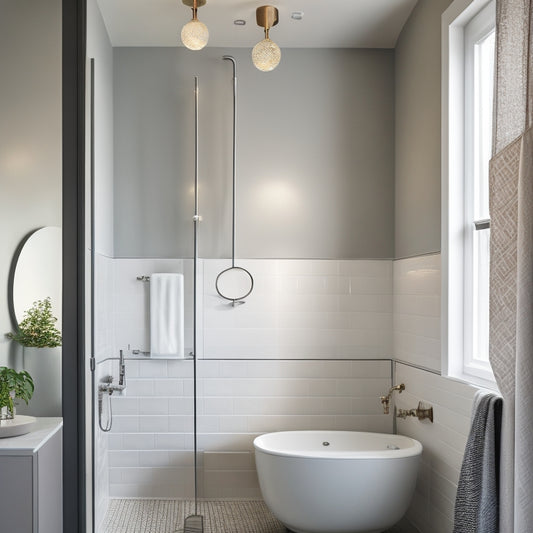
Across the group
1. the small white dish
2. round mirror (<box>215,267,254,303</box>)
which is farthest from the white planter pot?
round mirror (<box>215,267,254,303</box>)

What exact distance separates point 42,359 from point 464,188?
2231 millimetres

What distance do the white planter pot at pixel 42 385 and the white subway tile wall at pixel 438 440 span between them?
1886mm

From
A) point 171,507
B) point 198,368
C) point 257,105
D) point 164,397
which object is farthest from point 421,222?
point 171,507

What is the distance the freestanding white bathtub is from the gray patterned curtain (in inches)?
42.0

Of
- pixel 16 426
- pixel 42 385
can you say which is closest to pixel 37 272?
pixel 42 385

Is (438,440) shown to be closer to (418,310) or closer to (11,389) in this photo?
(418,310)

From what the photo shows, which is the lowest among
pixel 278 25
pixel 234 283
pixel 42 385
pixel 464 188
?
pixel 42 385

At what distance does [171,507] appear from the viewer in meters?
3.94

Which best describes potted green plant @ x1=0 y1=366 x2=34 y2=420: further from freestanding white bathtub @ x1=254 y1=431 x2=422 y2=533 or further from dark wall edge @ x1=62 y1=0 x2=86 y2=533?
freestanding white bathtub @ x1=254 y1=431 x2=422 y2=533

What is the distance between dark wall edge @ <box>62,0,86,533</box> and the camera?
10.4ft

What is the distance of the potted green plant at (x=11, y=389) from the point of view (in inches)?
110

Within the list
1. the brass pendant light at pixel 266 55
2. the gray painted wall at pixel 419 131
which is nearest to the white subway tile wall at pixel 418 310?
the gray painted wall at pixel 419 131

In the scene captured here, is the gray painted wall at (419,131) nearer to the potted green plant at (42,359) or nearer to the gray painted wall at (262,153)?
the gray painted wall at (262,153)

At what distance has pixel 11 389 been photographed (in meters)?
2.85
